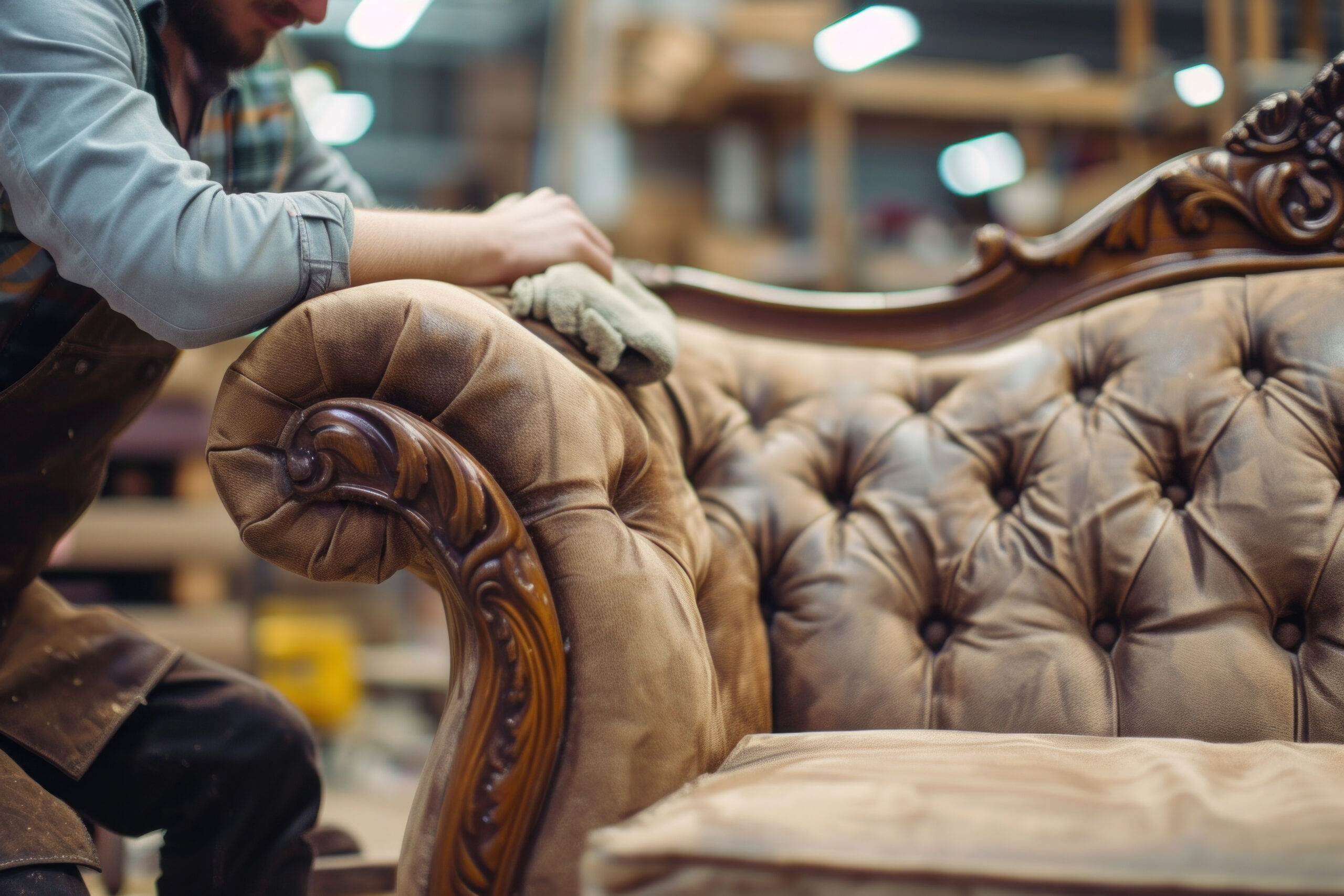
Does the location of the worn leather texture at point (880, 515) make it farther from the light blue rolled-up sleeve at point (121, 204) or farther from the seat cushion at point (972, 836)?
the seat cushion at point (972, 836)

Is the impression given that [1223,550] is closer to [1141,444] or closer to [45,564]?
[1141,444]

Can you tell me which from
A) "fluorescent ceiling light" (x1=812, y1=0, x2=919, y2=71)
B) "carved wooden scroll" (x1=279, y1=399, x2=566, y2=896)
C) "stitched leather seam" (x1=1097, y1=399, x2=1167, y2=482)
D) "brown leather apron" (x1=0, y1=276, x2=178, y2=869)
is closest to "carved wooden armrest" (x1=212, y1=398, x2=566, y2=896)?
"carved wooden scroll" (x1=279, y1=399, x2=566, y2=896)

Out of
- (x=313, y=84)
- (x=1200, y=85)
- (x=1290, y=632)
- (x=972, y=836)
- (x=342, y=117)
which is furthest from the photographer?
(x=342, y=117)

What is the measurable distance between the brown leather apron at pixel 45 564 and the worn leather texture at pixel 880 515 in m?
0.24

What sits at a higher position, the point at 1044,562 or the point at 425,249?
the point at 425,249

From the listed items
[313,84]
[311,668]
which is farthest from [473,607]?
[313,84]

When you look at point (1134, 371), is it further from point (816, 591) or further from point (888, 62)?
point (888, 62)

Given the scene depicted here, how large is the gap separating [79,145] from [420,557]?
384 mm

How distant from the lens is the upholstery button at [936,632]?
3.23 feet

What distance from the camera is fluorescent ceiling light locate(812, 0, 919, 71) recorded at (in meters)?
4.40

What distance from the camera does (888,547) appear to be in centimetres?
100

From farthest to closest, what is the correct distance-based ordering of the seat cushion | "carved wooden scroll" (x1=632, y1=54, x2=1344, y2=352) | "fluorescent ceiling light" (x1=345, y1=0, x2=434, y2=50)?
1. "fluorescent ceiling light" (x1=345, y1=0, x2=434, y2=50)
2. "carved wooden scroll" (x1=632, y1=54, x2=1344, y2=352)
3. the seat cushion

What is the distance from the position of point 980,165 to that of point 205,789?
601cm

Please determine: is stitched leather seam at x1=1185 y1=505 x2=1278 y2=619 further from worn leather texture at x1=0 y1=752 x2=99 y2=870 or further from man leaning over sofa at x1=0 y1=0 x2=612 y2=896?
worn leather texture at x1=0 y1=752 x2=99 y2=870
